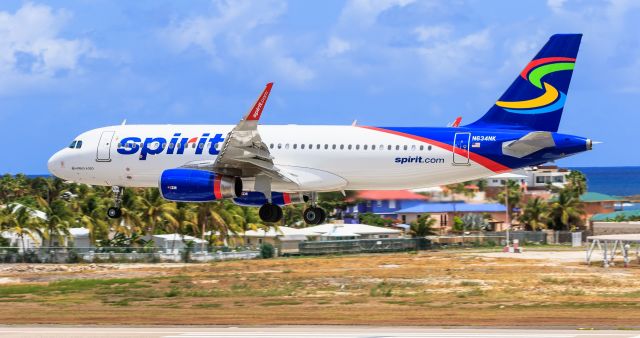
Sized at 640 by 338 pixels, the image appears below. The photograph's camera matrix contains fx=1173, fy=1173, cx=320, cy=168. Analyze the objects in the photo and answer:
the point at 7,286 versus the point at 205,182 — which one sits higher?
the point at 205,182

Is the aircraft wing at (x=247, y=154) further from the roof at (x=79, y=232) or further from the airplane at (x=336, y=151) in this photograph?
the roof at (x=79, y=232)

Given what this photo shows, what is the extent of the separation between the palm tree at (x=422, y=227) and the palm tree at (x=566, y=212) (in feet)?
52.3

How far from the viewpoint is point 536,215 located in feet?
339

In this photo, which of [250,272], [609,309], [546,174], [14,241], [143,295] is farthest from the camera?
[546,174]

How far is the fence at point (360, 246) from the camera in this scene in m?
68.5

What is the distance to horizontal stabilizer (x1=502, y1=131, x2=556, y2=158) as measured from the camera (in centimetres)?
4516

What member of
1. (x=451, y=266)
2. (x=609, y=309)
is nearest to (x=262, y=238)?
(x=451, y=266)

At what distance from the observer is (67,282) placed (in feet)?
155

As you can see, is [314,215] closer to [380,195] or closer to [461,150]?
[461,150]

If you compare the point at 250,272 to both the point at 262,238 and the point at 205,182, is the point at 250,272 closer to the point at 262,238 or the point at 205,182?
the point at 205,182

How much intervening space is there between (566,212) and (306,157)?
57.2 metres

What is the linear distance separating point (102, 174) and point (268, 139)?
24.9 ft

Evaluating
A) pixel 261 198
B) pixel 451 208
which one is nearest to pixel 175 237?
pixel 451 208

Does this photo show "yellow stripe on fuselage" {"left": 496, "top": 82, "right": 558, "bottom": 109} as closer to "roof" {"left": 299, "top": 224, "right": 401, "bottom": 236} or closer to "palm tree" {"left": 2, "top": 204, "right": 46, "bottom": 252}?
"palm tree" {"left": 2, "top": 204, "right": 46, "bottom": 252}
